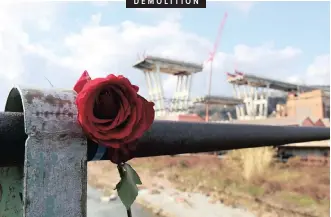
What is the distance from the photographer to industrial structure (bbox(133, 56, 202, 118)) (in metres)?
24.2

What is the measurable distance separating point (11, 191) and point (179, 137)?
12.0 inches

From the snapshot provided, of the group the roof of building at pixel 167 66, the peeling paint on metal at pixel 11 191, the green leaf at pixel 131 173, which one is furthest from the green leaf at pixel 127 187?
the roof of building at pixel 167 66

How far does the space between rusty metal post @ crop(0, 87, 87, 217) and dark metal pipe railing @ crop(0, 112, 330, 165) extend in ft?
0.08

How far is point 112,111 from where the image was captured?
1.80ft

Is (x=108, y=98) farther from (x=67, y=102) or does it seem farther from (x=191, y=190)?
(x=191, y=190)

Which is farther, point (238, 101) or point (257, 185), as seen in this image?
point (238, 101)

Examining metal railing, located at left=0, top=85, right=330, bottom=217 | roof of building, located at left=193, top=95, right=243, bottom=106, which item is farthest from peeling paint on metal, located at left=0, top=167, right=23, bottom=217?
roof of building, located at left=193, top=95, right=243, bottom=106

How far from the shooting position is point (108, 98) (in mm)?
541

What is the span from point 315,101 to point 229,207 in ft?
35.7

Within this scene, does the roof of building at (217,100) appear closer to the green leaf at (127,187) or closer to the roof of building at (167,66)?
the roof of building at (167,66)

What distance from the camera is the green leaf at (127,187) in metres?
0.59

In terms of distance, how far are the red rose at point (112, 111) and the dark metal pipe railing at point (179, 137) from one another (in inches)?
1.7

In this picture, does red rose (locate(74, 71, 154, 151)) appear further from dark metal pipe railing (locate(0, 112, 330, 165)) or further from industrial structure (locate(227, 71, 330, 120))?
industrial structure (locate(227, 71, 330, 120))

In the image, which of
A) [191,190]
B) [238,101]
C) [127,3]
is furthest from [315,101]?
[127,3]
